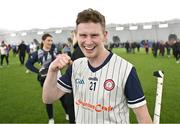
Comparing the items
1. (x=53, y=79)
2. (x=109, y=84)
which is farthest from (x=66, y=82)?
(x=109, y=84)

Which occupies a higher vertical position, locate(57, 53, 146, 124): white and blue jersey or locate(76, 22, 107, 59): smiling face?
locate(76, 22, 107, 59): smiling face

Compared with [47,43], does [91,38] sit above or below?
above

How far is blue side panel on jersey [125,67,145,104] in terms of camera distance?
236cm

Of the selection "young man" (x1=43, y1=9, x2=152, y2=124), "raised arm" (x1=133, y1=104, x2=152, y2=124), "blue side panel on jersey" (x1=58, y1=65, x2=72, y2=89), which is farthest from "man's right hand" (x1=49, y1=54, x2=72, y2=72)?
"raised arm" (x1=133, y1=104, x2=152, y2=124)

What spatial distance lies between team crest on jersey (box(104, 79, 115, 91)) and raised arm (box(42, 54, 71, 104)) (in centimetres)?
32

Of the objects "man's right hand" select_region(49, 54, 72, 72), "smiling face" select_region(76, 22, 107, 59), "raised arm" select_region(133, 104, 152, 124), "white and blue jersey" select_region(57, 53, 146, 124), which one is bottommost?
"raised arm" select_region(133, 104, 152, 124)

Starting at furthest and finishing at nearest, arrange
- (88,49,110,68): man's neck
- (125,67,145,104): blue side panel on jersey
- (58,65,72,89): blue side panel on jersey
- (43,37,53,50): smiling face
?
(43,37,53,50): smiling face
(58,65,72,89): blue side panel on jersey
(88,49,110,68): man's neck
(125,67,145,104): blue side panel on jersey

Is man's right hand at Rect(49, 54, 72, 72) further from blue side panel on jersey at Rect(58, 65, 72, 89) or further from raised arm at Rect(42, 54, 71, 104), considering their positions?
blue side panel on jersey at Rect(58, 65, 72, 89)

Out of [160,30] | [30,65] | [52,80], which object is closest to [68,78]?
[52,80]

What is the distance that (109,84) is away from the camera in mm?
2385

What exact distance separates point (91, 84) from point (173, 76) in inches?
526

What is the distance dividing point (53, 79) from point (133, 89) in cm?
64

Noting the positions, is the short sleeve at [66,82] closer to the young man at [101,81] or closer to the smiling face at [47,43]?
the young man at [101,81]

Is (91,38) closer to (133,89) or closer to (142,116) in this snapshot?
(133,89)
